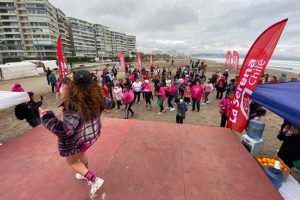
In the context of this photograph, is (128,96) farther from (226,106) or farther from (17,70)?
(17,70)

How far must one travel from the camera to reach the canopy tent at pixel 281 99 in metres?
2.33

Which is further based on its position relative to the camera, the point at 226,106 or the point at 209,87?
the point at 209,87

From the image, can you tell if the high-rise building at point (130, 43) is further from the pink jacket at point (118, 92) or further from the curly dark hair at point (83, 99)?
the curly dark hair at point (83, 99)

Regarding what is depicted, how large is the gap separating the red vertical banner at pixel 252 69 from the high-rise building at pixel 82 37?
293ft

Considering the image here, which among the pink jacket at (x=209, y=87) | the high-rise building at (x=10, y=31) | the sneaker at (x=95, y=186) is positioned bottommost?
the sneaker at (x=95, y=186)

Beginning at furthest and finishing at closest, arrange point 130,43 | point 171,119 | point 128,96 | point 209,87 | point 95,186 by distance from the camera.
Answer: point 130,43, point 209,87, point 171,119, point 128,96, point 95,186

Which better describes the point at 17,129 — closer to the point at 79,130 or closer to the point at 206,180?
the point at 79,130

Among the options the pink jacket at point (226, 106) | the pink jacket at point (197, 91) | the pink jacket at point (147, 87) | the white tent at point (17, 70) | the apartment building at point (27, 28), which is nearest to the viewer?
the pink jacket at point (226, 106)

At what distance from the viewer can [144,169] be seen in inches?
107

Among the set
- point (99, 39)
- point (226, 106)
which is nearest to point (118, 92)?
point (226, 106)

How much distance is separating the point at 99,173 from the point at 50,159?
118 centimetres

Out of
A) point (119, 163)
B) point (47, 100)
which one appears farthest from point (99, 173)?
point (47, 100)

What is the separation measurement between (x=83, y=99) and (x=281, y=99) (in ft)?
10.5

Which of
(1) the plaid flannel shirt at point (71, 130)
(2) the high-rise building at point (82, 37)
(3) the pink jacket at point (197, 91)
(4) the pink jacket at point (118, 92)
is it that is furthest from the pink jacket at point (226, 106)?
(2) the high-rise building at point (82, 37)
